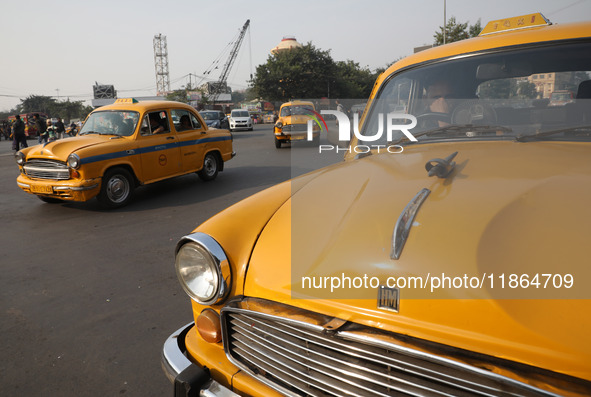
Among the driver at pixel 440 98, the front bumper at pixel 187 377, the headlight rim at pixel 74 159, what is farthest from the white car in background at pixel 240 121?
the front bumper at pixel 187 377

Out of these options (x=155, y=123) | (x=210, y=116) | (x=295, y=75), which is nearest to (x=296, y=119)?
(x=155, y=123)

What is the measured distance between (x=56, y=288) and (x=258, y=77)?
5040cm

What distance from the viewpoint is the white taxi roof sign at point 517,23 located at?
268 cm

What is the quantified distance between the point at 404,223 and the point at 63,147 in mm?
6772

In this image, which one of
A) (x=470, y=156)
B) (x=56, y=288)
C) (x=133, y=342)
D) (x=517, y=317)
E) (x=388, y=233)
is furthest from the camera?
(x=56, y=288)

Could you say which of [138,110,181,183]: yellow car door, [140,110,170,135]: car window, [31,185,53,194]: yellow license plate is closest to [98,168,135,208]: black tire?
[138,110,181,183]: yellow car door

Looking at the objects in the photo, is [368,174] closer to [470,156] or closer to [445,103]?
[470,156]

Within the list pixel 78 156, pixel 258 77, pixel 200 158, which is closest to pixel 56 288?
pixel 78 156

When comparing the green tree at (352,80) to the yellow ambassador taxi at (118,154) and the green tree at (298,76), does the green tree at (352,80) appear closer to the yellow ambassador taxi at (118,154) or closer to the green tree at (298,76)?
the green tree at (298,76)

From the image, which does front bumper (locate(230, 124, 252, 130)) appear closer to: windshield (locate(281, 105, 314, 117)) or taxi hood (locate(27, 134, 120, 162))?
windshield (locate(281, 105, 314, 117))

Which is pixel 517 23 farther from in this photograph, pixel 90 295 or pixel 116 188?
pixel 116 188

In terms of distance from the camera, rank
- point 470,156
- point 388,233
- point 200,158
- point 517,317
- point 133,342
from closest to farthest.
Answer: point 517,317, point 388,233, point 470,156, point 133,342, point 200,158

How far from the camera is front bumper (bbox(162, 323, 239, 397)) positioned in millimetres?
1577

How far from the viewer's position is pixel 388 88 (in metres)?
2.85
